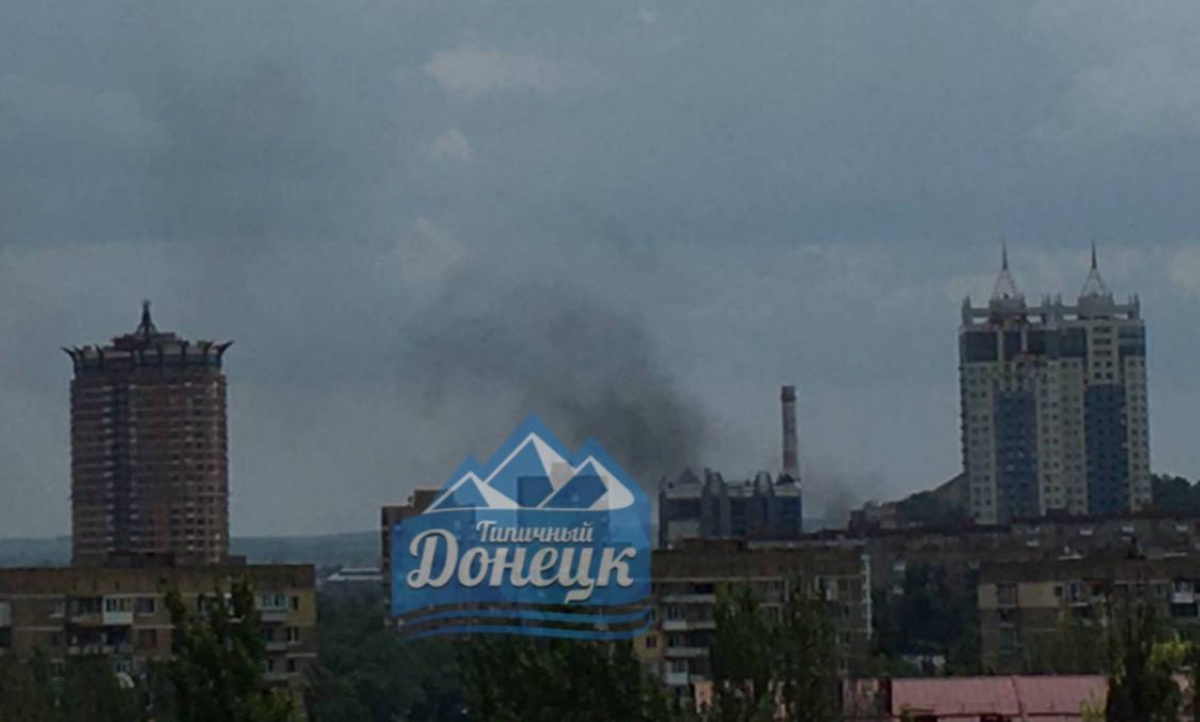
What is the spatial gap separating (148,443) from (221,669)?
78489 mm

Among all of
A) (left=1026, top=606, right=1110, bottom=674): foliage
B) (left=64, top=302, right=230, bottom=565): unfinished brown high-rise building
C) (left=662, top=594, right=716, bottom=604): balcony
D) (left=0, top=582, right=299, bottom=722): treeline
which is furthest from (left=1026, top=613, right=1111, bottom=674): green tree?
(left=64, top=302, right=230, bottom=565): unfinished brown high-rise building

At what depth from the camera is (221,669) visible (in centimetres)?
2109

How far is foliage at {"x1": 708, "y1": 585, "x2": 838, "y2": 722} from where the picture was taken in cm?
2523

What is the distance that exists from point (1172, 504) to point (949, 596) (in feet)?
95.8

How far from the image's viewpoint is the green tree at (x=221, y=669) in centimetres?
2103

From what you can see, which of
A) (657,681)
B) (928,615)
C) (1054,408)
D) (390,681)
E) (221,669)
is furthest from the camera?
(1054,408)

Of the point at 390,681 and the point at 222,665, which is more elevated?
the point at 390,681

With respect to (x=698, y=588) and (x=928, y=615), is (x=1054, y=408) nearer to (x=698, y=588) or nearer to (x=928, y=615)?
(x=928, y=615)

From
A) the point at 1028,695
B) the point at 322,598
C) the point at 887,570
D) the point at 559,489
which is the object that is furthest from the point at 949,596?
the point at 1028,695

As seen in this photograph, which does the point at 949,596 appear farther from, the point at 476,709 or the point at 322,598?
the point at 476,709

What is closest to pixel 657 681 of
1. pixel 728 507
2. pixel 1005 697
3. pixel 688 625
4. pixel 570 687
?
pixel 570 687

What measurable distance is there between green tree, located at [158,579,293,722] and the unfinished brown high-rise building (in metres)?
75.3

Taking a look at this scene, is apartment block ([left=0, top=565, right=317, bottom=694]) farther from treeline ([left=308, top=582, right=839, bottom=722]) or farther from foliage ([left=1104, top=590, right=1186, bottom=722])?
foliage ([left=1104, top=590, right=1186, bottom=722])

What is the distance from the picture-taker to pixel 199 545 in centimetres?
9712
